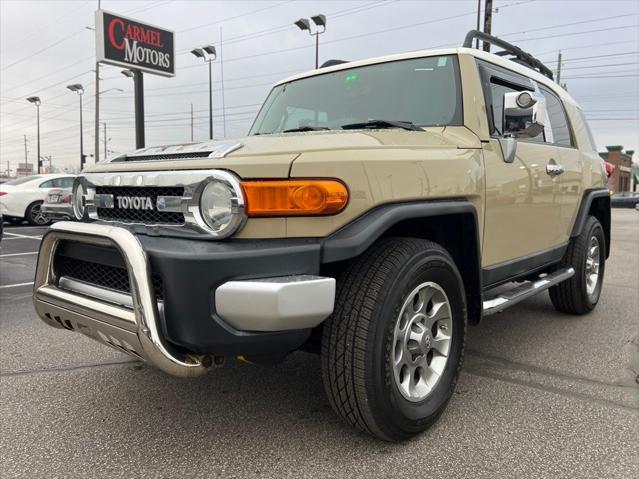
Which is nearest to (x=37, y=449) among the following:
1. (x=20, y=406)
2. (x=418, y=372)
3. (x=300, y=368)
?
(x=20, y=406)

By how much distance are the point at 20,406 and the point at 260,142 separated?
6.43 ft

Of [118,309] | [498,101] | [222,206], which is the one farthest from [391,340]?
[498,101]

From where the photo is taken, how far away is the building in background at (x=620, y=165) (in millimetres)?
59312

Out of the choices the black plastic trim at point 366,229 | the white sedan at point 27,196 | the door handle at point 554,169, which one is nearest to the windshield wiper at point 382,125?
the black plastic trim at point 366,229

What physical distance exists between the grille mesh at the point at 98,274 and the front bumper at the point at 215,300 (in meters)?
0.12

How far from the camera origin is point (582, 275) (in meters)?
4.60

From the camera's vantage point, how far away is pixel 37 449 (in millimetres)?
2391

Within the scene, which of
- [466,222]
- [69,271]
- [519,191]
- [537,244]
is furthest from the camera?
[537,244]

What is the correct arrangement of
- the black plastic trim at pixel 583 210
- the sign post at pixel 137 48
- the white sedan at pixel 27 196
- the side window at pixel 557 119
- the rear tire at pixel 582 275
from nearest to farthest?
the side window at pixel 557 119
the black plastic trim at pixel 583 210
the rear tire at pixel 582 275
the white sedan at pixel 27 196
the sign post at pixel 137 48

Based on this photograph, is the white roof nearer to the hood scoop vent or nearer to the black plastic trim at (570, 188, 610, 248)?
the black plastic trim at (570, 188, 610, 248)

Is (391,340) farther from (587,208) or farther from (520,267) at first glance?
(587,208)

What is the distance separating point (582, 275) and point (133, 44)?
1664 centimetres

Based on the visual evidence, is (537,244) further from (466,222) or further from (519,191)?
(466,222)

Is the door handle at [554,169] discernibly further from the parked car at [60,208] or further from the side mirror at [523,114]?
the parked car at [60,208]
